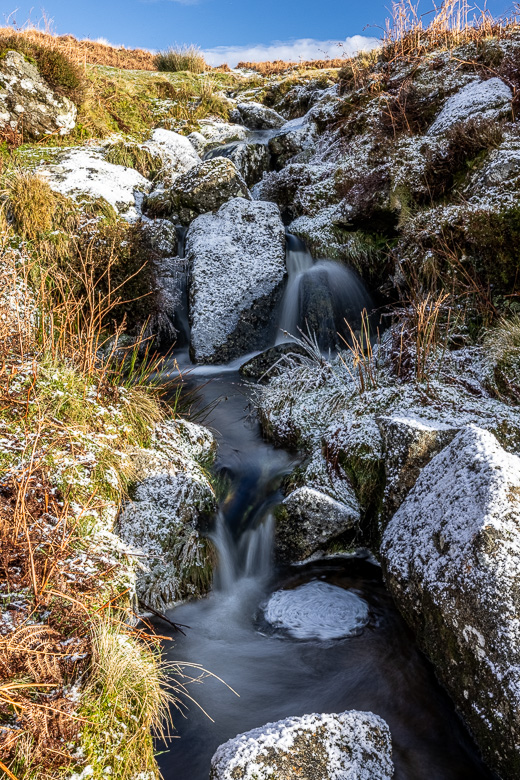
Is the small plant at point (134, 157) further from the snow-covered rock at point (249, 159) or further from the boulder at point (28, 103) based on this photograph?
the snow-covered rock at point (249, 159)

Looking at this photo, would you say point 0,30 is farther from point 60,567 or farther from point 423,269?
point 60,567

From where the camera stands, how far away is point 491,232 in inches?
213

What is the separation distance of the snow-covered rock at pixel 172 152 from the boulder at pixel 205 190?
4.09 ft

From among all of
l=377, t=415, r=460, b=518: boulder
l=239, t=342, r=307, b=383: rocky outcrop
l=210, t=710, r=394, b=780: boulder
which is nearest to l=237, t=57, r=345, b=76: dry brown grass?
l=239, t=342, r=307, b=383: rocky outcrop

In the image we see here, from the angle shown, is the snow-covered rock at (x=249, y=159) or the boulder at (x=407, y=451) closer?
the boulder at (x=407, y=451)

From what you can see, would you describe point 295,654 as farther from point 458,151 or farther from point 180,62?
point 180,62

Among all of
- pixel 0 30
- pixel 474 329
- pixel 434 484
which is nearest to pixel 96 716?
pixel 434 484

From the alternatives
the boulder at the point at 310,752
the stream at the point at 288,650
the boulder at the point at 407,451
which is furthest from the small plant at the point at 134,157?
the boulder at the point at 310,752

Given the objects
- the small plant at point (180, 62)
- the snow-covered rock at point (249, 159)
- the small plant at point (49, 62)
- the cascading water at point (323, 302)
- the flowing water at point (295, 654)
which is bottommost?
the flowing water at point (295, 654)

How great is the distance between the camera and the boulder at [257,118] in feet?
45.7

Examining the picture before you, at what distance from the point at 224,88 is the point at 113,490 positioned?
1716cm

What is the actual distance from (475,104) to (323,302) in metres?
3.96

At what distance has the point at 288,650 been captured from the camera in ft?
11.4

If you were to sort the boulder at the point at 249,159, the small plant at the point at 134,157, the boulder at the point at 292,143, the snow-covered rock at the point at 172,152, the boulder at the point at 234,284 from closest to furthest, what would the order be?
the boulder at the point at 234,284 < the small plant at the point at 134,157 < the snow-covered rock at the point at 172,152 < the boulder at the point at 249,159 < the boulder at the point at 292,143
